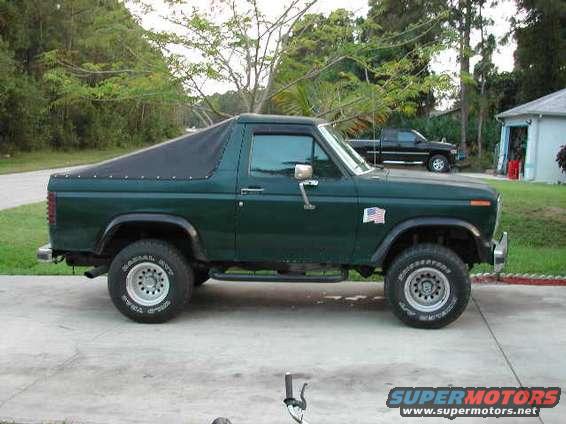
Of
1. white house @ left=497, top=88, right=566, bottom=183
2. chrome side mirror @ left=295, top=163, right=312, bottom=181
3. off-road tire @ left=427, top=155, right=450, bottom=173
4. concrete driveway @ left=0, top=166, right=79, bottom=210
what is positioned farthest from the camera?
off-road tire @ left=427, top=155, right=450, bottom=173

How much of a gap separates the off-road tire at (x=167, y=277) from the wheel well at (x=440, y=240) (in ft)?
6.29

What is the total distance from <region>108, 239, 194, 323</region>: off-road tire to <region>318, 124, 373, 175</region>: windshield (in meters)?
1.79

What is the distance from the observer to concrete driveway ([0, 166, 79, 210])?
1788 centimetres

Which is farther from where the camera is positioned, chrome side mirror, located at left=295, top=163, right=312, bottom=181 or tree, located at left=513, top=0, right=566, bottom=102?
tree, located at left=513, top=0, right=566, bottom=102

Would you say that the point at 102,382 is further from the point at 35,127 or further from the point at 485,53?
the point at 35,127

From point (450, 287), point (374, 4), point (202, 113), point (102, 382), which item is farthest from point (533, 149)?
point (102, 382)

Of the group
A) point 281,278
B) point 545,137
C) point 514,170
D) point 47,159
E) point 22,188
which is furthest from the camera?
point 47,159

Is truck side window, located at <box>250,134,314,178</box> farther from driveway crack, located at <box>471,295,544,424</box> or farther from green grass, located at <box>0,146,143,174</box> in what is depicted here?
green grass, located at <box>0,146,143,174</box>

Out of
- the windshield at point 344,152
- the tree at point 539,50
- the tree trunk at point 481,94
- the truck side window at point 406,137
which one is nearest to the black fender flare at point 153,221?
the windshield at point 344,152

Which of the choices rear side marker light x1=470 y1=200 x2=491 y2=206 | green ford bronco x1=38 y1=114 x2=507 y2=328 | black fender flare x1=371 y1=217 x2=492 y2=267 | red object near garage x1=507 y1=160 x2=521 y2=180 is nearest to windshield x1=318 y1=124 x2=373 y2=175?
green ford bronco x1=38 y1=114 x2=507 y2=328

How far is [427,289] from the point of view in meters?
7.10

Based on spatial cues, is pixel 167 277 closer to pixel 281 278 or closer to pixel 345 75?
pixel 281 278

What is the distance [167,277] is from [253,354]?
4.44 feet

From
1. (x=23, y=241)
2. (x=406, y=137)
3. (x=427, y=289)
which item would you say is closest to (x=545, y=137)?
(x=406, y=137)
